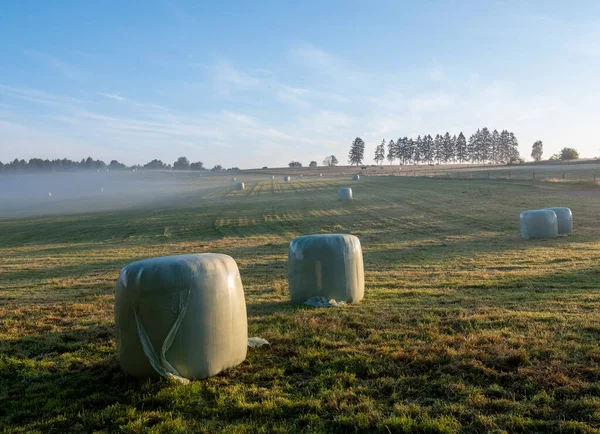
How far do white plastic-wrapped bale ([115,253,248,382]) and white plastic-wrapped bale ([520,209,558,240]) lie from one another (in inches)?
687

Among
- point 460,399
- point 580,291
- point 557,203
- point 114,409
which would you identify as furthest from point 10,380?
point 557,203

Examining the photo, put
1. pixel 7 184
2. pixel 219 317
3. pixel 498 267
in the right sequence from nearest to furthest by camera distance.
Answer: pixel 219 317 < pixel 498 267 < pixel 7 184

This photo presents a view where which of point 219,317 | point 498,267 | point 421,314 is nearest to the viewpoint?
point 219,317

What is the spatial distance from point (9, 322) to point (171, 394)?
17.4 feet

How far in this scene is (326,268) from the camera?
9.53 metres

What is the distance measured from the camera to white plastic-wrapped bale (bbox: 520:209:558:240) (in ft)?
64.0

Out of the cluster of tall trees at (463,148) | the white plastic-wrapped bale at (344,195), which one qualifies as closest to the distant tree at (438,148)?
the cluster of tall trees at (463,148)

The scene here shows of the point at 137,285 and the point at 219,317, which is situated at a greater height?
the point at 137,285

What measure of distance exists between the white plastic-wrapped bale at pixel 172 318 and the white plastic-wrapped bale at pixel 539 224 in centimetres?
1746

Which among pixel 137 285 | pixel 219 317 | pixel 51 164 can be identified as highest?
pixel 51 164

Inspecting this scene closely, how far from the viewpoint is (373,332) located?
7297mm

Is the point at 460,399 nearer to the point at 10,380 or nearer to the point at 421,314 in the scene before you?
the point at 421,314

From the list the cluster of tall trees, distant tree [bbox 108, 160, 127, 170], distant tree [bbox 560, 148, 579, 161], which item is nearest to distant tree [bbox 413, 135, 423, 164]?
the cluster of tall trees

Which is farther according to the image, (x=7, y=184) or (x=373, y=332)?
(x=7, y=184)
